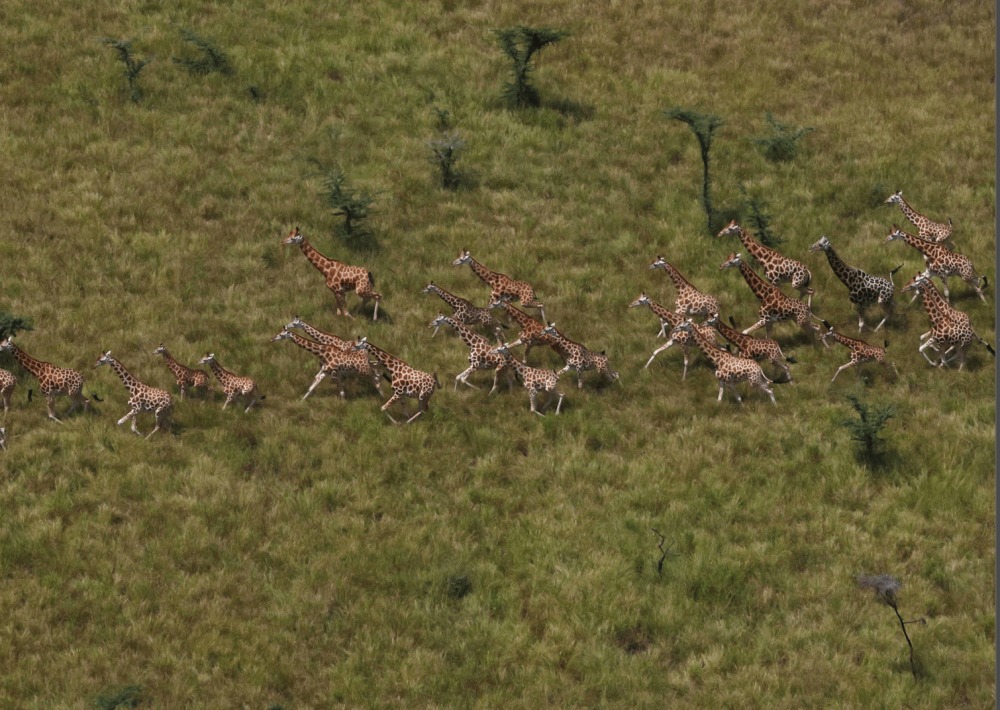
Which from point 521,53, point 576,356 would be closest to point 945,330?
point 576,356

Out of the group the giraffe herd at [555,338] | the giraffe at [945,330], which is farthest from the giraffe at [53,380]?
the giraffe at [945,330]

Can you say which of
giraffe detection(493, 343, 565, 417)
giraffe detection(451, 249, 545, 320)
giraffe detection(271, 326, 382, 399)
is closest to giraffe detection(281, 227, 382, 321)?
giraffe detection(271, 326, 382, 399)

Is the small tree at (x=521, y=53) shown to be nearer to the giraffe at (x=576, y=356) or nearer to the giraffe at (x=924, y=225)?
the giraffe at (x=924, y=225)

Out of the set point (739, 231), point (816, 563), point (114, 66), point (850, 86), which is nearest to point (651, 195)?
point (739, 231)

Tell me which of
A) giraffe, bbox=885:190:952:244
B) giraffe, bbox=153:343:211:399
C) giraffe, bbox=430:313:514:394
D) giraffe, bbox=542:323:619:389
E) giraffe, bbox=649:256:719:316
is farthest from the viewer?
giraffe, bbox=885:190:952:244

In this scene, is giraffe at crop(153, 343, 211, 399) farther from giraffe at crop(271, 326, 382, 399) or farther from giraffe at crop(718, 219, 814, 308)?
→ giraffe at crop(718, 219, 814, 308)

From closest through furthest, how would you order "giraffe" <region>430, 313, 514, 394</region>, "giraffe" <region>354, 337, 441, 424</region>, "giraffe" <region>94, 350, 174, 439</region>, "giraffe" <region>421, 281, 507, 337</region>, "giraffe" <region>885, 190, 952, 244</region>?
1. "giraffe" <region>94, 350, 174, 439</region>
2. "giraffe" <region>354, 337, 441, 424</region>
3. "giraffe" <region>430, 313, 514, 394</region>
4. "giraffe" <region>421, 281, 507, 337</region>
5. "giraffe" <region>885, 190, 952, 244</region>
